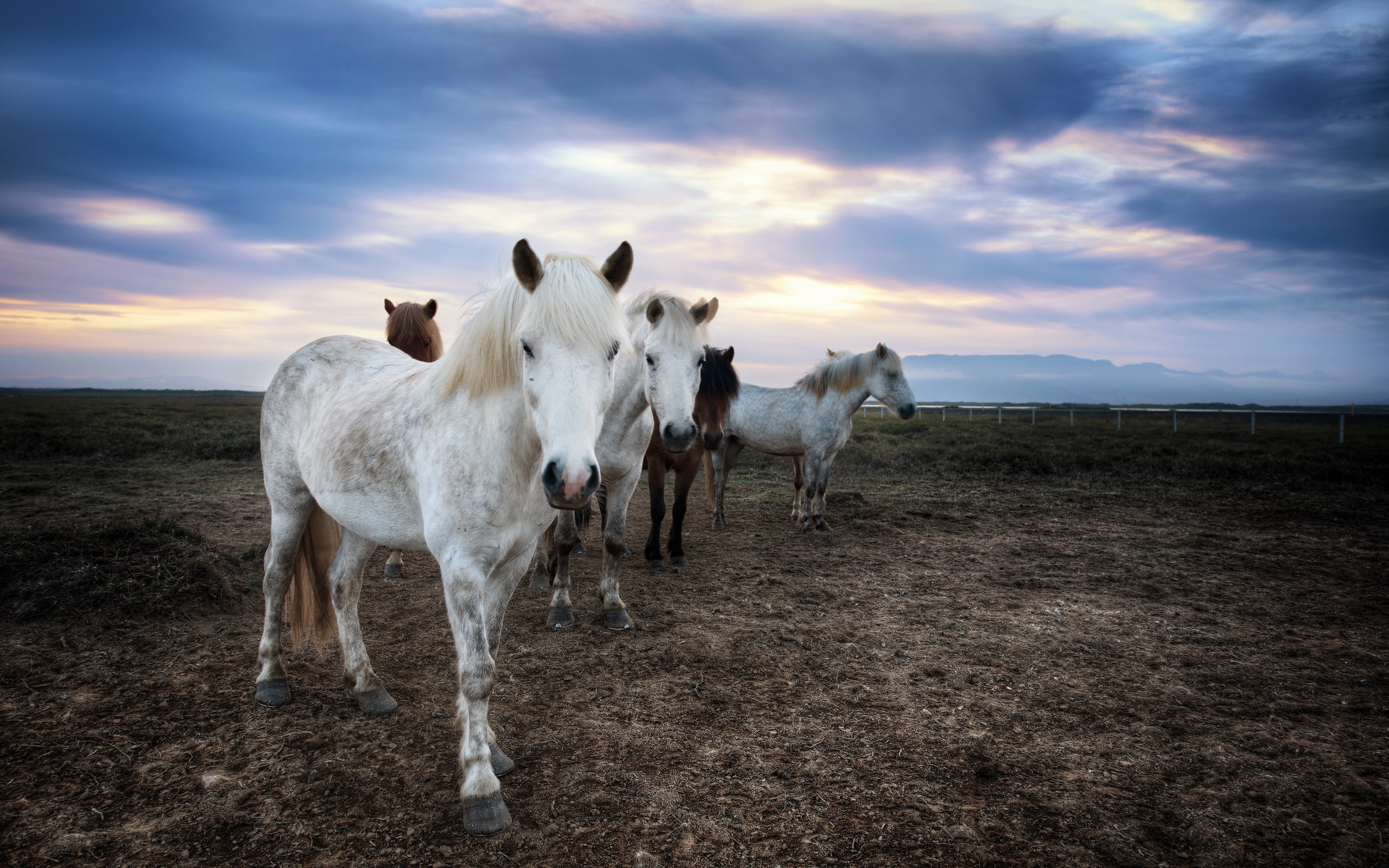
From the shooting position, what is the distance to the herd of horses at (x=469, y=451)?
91.7 inches

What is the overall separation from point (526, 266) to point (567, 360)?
47 centimetres

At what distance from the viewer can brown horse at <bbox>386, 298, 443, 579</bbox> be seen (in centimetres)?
612

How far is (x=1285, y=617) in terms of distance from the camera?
16.7ft

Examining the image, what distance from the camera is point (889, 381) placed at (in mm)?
9664

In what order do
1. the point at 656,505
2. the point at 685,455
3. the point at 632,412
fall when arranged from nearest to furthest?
the point at 632,412
the point at 685,455
the point at 656,505

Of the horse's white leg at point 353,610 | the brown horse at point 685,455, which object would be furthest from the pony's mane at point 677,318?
the horse's white leg at point 353,610

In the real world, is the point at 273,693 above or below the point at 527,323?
below

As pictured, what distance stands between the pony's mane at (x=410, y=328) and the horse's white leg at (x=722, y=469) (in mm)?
3995

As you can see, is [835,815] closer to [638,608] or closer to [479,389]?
[479,389]

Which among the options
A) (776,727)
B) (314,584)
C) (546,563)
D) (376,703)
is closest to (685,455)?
(546,563)

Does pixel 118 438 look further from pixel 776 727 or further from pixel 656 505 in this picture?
pixel 776 727

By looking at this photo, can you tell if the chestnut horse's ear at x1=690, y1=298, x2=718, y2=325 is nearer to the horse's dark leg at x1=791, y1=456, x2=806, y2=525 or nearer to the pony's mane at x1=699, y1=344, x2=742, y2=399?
the pony's mane at x1=699, y1=344, x2=742, y2=399

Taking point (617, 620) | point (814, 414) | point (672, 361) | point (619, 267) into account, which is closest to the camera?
point (619, 267)

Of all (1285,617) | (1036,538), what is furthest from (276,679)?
(1036,538)
